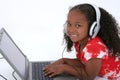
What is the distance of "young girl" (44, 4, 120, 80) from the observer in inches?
38.9

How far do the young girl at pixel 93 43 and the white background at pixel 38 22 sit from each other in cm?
51

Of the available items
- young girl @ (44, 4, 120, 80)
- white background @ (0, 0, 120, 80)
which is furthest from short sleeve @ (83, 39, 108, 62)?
white background @ (0, 0, 120, 80)

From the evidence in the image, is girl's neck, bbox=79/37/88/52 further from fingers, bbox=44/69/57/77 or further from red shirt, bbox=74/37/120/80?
fingers, bbox=44/69/57/77

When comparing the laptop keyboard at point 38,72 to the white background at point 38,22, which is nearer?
the laptop keyboard at point 38,72

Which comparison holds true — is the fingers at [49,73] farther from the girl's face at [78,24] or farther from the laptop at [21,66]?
the girl's face at [78,24]

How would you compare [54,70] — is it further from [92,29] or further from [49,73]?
[92,29]

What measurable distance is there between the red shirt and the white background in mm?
511

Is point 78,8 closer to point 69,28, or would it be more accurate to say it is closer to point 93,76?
point 69,28

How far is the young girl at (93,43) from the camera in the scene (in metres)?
0.99

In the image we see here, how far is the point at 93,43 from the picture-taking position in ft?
3.30

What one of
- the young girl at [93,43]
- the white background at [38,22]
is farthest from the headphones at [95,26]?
the white background at [38,22]

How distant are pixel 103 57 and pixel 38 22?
37.6 inches

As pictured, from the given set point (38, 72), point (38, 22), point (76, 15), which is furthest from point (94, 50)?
point (38, 22)

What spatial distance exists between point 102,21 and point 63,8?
0.97 m
